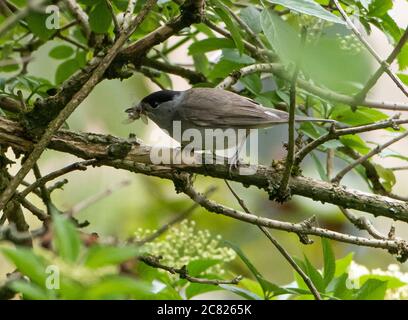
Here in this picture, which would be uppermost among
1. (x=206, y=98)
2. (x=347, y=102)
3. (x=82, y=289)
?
(x=206, y=98)

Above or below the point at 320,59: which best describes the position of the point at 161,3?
above

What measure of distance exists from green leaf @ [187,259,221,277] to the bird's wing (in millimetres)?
953

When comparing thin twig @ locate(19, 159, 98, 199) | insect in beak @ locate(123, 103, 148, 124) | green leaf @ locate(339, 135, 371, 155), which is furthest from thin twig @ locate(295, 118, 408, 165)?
insect in beak @ locate(123, 103, 148, 124)

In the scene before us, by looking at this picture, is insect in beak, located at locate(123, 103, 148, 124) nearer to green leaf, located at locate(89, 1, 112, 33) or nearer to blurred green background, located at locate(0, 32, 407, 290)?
blurred green background, located at locate(0, 32, 407, 290)

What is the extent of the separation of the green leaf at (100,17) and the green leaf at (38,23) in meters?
0.20

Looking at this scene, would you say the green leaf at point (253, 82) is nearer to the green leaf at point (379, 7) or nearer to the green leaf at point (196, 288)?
the green leaf at point (379, 7)

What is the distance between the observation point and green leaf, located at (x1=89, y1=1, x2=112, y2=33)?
294cm

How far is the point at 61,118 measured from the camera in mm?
2275

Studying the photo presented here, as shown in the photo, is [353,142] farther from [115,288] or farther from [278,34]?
[115,288]

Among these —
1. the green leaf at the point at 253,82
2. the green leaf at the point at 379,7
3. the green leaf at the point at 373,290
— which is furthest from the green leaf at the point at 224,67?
the green leaf at the point at 373,290

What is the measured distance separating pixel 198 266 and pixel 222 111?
3.99 feet
